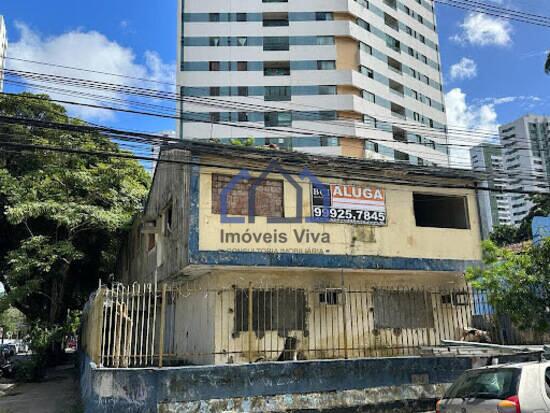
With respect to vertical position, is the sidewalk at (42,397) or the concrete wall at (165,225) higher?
the concrete wall at (165,225)

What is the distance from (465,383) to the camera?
6766mm

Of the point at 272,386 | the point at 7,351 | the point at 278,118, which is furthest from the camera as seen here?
the point at 278,118

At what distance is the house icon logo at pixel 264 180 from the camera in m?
11.7

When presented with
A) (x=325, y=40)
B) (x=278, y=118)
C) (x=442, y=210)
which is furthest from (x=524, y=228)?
(x=442, y=210)

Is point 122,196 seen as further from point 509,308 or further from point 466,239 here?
point 509,308

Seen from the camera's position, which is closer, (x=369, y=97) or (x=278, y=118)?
(x=278, y=118)

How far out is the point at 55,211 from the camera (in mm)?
19016

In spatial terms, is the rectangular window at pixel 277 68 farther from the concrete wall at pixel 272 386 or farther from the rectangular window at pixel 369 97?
the concrete wall at pixel 272 386

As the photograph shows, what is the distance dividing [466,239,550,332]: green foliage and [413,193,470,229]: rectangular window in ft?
15.4

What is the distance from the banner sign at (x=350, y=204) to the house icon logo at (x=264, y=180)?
0.22 feet

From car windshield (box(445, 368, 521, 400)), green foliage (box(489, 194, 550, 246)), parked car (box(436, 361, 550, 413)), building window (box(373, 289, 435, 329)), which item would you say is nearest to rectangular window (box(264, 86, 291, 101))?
green foliage (box(489, 194, 550, 246))

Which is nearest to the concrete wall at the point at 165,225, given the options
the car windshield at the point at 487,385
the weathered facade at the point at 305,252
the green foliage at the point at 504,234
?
the weathered facade at the point at 305,252

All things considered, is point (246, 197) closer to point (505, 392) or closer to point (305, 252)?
point (305, 252)

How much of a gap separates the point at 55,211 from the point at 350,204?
39.4 feet
